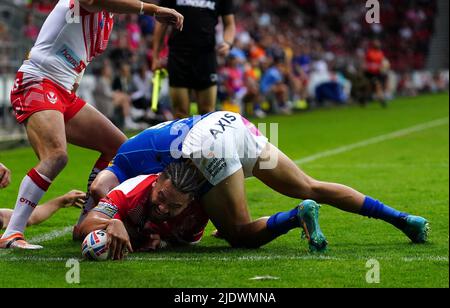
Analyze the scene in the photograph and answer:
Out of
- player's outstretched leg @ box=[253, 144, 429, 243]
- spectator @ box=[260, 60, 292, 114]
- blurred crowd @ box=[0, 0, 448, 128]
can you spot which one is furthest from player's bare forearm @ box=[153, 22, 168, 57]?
spectator @ box=[260, 60, 292, 114]

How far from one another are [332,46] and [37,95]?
33208mm

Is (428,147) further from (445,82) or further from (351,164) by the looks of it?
(445,82)

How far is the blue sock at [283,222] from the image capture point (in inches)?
261

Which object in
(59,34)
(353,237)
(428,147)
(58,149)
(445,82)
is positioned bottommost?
(445,82)

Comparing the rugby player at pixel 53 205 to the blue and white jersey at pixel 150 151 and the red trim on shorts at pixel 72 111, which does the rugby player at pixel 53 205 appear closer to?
the red trim on shorts at pixel 72 111

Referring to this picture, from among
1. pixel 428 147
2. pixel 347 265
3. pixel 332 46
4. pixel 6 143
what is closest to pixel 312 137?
pixel 428 147

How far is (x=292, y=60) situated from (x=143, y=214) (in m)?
24.0

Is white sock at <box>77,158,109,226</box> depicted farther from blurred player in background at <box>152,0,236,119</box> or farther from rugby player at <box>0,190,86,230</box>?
blurred player in background at <box>152,0,236,119</box>

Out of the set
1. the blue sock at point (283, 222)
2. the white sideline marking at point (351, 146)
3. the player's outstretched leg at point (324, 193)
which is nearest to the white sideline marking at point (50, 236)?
the white sideline marking at point (351, 146)

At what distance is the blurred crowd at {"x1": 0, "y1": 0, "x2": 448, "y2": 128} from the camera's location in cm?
2034

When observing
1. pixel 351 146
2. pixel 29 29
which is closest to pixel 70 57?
pixel 351 146

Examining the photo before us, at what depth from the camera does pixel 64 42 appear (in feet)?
24.4

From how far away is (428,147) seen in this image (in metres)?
16.2

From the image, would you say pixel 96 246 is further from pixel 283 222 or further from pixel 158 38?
pixel 158 38
